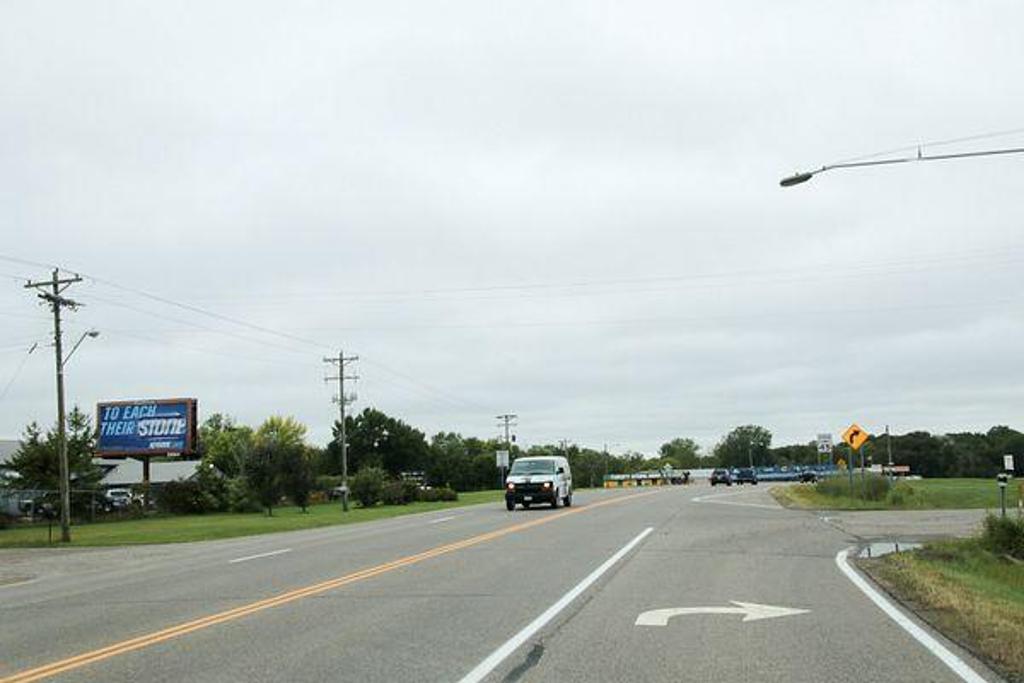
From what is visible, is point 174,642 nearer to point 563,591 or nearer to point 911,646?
point 563,591

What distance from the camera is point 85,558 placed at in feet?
86.1

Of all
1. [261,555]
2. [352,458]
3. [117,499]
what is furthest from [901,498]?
[352,458]

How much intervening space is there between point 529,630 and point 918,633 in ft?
12.8

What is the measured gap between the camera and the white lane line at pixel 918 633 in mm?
8492

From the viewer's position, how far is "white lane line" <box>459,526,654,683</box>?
8664 mm

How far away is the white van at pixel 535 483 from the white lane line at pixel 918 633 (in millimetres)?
24576

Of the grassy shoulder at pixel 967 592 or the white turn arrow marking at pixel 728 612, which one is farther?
the white turn arrow marking at pixel 728 612

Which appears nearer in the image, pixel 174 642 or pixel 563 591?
pixel 174 642

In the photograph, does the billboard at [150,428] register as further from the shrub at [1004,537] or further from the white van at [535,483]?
the shrub at [1004,537]

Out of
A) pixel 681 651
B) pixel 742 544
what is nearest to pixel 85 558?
pixel 742 544

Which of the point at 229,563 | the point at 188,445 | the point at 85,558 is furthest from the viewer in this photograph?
the point at 188,445

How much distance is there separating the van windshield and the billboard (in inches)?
1724

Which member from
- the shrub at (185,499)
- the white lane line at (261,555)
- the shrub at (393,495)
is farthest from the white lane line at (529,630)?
the shrub at (185,499)

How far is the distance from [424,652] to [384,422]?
160738 mm
